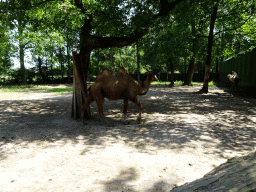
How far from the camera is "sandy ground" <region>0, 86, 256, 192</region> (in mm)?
3062

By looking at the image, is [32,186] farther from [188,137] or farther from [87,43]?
[87,43]

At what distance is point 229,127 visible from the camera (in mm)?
6234

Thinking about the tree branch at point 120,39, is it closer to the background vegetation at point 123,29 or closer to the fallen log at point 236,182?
the background vegetation at point 123,29

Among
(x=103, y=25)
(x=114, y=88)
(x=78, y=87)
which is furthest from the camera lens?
(x=103, y=25)

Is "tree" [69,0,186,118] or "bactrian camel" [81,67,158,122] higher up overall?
"tree" [69,0,186,118]

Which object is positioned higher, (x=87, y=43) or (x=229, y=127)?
(x=87, y=43)

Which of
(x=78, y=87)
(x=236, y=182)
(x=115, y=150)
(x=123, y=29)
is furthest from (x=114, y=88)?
(x=236, y=182)

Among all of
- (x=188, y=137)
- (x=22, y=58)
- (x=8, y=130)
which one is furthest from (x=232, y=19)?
(x=22, y=58)

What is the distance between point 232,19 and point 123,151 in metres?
14.2

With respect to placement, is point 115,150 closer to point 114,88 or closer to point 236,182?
point 114,88

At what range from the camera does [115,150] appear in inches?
172

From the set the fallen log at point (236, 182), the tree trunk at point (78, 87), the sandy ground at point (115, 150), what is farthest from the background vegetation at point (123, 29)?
the fallen log at point (236, 182)

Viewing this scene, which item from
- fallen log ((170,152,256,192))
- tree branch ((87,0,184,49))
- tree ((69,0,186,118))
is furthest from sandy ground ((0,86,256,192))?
tree branch ((87,0,184,49))

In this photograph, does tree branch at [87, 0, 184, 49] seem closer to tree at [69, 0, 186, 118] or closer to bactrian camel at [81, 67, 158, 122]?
tree at [69, 0, 186, 118]
